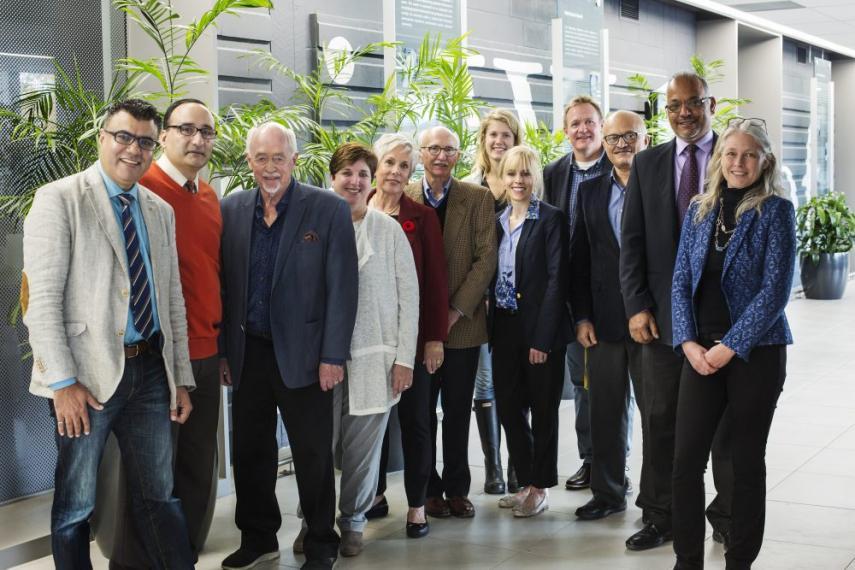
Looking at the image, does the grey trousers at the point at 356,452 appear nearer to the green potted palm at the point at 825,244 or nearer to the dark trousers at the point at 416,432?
the dark trousers at the point at 416,432

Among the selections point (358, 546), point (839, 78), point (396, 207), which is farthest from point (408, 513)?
point (839, 78)

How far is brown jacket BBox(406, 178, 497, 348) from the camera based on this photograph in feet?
13.5

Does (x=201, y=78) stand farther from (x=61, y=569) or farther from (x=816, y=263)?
(x=816, y=263)

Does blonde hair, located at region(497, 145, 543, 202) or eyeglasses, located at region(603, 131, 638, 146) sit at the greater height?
eyeglasses, located at region(603, 131, 638, 146)

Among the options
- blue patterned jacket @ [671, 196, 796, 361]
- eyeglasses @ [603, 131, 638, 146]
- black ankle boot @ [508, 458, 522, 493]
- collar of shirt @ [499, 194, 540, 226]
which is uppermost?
eyeglasses @ [603, 131, 638, 146]

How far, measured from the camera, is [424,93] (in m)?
5.88

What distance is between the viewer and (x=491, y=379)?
15.4ft

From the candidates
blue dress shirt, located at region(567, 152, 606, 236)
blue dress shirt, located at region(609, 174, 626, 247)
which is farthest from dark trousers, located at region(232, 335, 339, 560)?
blue dress shirt, located at region(567, 152, 606, 236)

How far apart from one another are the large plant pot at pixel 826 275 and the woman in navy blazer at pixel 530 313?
979cm

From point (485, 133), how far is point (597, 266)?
933 millimetres

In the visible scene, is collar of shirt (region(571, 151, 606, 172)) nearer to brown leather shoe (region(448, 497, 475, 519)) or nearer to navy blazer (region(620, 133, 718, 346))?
navy blazer (region(620, 133, 718, 346))

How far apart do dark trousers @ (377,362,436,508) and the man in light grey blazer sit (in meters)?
1.13

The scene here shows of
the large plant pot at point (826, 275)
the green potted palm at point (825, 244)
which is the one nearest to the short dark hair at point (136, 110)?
the green potted palm at point (825, 244)

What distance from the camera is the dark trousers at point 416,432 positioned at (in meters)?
4.02
